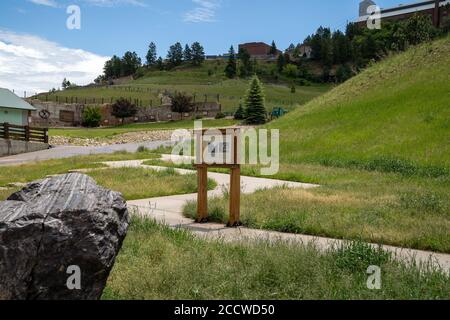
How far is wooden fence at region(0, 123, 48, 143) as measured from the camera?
1503 inches

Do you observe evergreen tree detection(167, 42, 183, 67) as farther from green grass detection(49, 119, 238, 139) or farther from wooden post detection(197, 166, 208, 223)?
wooden post detection(197, 166, 208, 223)

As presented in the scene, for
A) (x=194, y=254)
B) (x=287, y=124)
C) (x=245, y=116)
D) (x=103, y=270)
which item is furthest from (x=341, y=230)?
(x=245, y=116)

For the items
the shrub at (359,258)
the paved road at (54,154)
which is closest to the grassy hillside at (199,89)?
the paved road at (54,154)

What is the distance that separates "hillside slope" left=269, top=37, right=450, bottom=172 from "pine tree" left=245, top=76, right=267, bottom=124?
826 inches

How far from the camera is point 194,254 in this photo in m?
6.17

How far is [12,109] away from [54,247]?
4720cm

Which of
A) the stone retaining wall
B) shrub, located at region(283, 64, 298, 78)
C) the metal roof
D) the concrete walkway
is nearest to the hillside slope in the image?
the concrete walkway

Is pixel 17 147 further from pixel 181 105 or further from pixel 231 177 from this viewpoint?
pixel 181 105

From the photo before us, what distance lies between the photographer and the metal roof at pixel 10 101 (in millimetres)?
46209

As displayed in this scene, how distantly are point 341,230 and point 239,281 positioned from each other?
3303 millimetres

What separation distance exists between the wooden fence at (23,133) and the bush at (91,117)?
3029cm

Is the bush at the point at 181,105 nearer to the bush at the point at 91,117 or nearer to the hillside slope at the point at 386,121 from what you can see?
the bush at the point at 91,117

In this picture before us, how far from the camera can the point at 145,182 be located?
14.7 m
